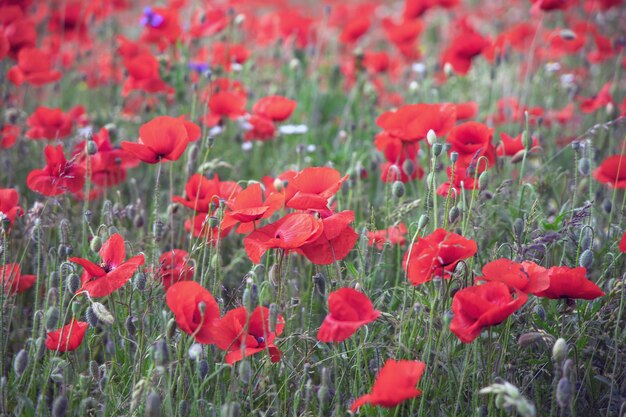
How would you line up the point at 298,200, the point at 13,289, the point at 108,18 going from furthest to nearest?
1. the point at 108,18
2. the point at 13,289
3. the point at 298,200

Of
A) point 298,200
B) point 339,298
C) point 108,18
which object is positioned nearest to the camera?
point 339,298

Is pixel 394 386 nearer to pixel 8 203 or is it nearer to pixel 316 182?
pixel 316 182

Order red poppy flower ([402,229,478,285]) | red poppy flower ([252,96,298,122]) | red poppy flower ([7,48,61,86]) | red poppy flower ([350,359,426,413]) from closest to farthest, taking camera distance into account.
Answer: red poppy flower ([350,359,426,413])
red poppy flower ([402,229,478,285])
red poppy flower ([252,96,298,122])
red poppy flower ([7,48,61,86])

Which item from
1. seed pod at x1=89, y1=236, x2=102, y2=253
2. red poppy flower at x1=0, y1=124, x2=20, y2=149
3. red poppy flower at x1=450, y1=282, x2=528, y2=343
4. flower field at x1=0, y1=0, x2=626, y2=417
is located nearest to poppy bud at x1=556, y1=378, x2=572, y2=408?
flower field at x1=0, y1=0, x2=626, y2=417

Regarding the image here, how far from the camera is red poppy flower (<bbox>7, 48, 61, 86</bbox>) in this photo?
3.09 m

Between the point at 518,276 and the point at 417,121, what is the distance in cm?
72

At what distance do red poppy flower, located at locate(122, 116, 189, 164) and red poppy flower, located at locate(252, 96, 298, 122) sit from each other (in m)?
0.83

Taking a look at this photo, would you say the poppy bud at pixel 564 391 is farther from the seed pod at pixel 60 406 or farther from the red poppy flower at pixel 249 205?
the seed pod at pixel 60 406

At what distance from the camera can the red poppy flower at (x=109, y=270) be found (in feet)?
5.68

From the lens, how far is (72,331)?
1.80 m

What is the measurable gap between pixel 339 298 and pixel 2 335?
0.91 metres

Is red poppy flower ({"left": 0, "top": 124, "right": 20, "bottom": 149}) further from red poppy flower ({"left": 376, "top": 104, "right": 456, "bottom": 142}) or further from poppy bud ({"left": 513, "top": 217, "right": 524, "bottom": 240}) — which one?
poppy bud ({"left": 513, "top": 217, "right": 524, "bottom": 240})

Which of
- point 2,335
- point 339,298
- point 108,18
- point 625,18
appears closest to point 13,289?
point 2,335

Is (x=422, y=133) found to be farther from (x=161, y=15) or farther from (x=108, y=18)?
(x=108, y=18)
